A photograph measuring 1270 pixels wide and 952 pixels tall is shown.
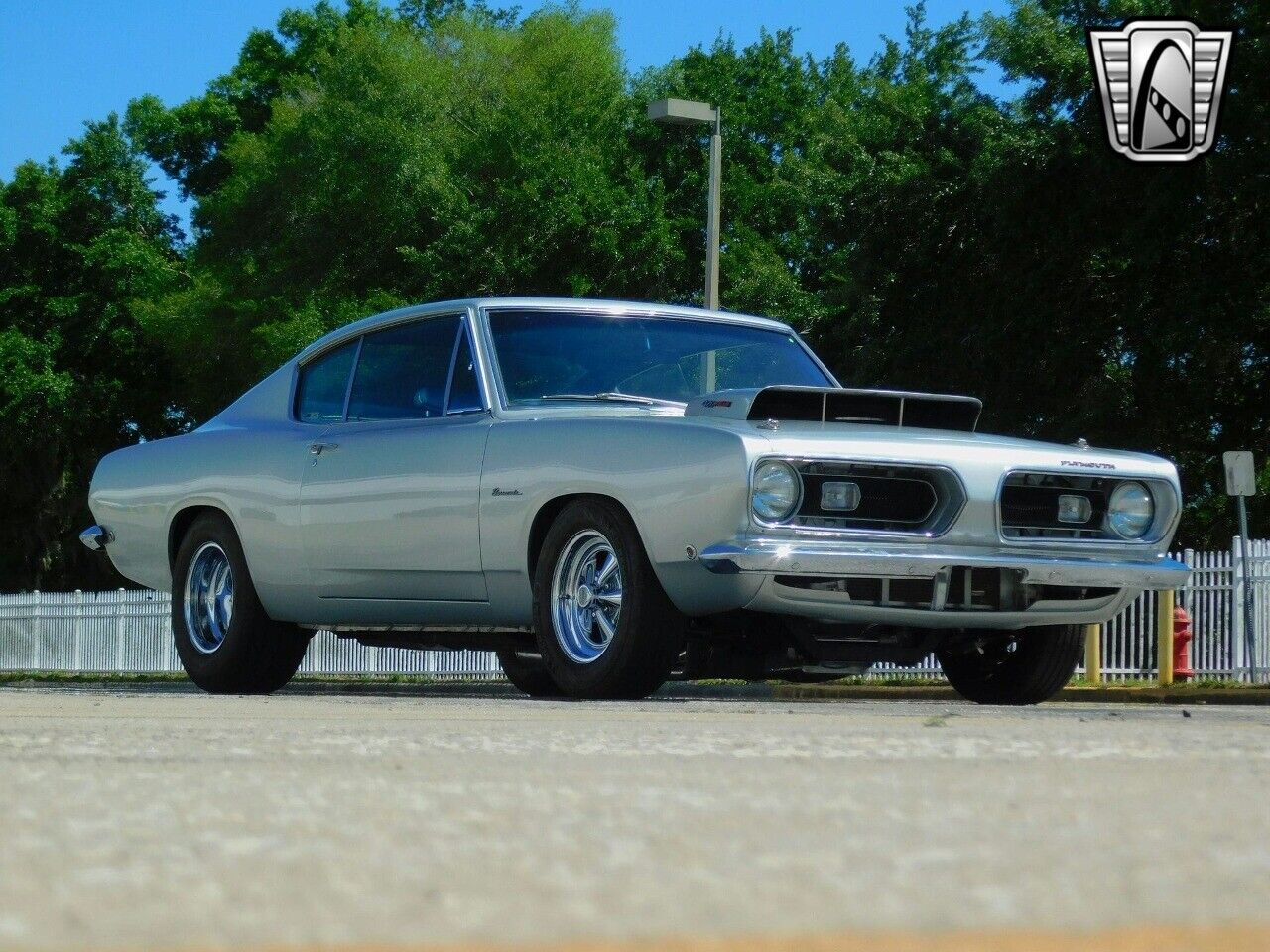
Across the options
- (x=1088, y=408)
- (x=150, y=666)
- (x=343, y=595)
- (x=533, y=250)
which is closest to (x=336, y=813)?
(x=343, y=595)

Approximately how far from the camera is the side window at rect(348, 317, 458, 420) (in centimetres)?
912

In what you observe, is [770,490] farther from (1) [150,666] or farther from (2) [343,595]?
(1) [150,666]

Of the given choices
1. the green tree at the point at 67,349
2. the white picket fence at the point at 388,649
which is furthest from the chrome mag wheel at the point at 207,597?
the green tree at the point at 67,349

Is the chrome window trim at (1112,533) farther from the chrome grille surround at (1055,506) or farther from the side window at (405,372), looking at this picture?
the side window at (405,372)

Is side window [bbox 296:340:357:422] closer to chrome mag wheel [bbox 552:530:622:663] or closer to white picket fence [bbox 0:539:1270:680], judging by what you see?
chrome mag wheel [bbox 552:530:622:663]

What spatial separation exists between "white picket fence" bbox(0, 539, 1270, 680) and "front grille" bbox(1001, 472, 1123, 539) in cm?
882

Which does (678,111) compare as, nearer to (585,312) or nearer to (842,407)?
(585,312)

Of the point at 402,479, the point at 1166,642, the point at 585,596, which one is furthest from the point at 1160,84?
the point at 585,596

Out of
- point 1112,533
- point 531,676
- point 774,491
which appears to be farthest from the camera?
point 531,676

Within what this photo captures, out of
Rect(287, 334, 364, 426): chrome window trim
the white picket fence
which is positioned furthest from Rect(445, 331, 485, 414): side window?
the white picket fence

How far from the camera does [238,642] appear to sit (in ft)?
31.6

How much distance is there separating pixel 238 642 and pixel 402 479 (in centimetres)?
141

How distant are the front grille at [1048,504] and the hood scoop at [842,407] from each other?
0.37 meters

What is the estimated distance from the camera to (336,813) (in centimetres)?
326
